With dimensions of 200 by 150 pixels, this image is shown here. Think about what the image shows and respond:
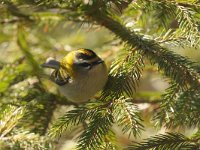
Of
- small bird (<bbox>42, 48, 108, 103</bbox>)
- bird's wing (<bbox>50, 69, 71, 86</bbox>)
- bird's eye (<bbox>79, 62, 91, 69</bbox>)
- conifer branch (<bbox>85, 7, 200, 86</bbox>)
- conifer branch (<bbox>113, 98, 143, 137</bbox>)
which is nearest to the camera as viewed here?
conifer branch (<bbox>113, 98, 143, 137</bbox>)

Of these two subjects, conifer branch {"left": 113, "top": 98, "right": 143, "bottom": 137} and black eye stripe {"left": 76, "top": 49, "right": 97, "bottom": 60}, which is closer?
conifer branch {"left": 113, "top": 98, "right": 143, "bottom": 137}

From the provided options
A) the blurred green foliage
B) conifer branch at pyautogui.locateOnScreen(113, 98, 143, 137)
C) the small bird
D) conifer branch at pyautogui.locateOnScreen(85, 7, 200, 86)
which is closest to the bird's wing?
the small bird

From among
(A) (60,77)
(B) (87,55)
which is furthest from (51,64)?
(B) (87,55)

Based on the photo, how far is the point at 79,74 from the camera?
2783 mm

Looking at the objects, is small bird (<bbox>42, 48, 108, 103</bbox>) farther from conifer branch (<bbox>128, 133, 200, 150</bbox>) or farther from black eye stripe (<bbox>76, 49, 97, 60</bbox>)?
conifer branch (<bbox>128, 133, 200, 150</bbox>)

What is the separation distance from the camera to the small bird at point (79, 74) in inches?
100

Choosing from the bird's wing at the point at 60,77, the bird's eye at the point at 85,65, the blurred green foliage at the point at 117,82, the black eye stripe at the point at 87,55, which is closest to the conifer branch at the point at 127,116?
the blurred green foliage at the point at 117,82

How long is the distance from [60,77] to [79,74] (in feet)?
0.62

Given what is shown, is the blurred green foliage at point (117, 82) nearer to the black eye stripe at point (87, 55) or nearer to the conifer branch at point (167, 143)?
the conifer branch at point (167, 143)

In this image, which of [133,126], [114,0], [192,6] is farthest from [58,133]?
[192,6]

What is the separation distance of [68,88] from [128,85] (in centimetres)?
87

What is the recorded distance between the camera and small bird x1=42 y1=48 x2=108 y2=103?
2549mm

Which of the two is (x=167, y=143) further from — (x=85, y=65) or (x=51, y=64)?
(x=51, y=64)

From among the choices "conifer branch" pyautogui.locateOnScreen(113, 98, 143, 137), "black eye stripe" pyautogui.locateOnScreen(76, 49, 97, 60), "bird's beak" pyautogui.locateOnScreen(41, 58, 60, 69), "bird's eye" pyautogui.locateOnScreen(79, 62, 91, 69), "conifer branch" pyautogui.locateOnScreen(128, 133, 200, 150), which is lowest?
"bird's beak" pyautogui.locateOnScreen(41, 58, 60, 69)
